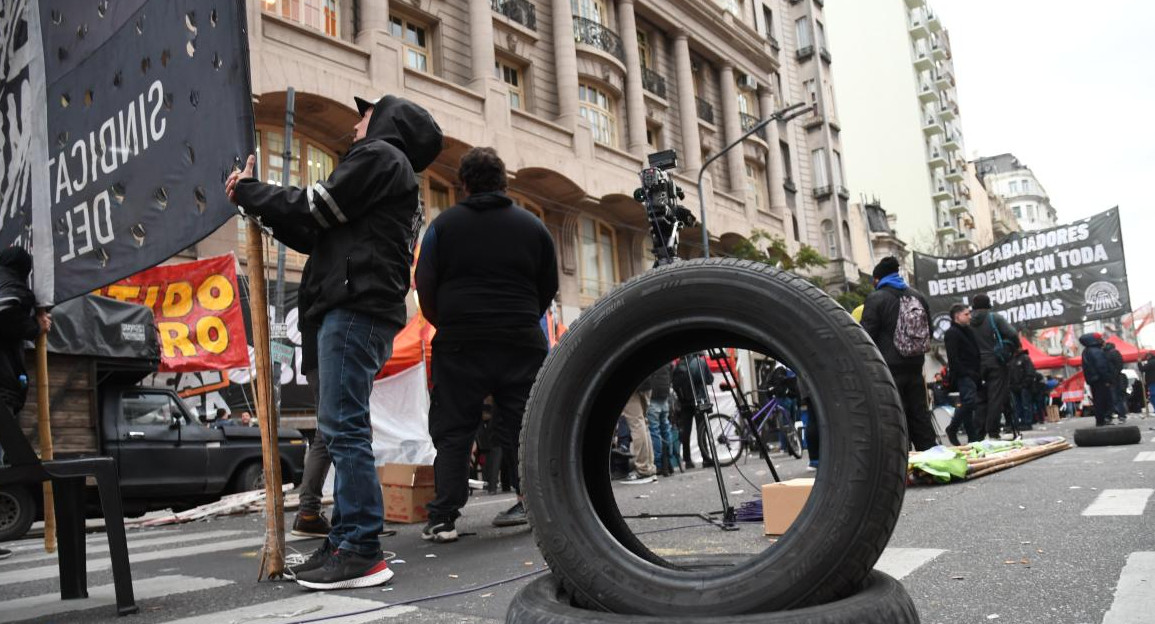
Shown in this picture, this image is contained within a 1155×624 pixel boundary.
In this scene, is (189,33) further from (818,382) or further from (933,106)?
(933,106)

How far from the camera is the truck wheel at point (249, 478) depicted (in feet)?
35.1

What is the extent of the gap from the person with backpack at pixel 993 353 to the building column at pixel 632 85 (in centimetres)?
1608

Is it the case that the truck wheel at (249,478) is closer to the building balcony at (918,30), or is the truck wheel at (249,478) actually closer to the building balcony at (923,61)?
the building balcony at (923,61)

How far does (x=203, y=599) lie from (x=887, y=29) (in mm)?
72748

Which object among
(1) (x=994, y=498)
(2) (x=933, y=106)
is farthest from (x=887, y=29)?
(1) (x=994, y=498)

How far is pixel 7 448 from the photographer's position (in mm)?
2836

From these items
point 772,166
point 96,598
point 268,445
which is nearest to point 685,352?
point 268,445

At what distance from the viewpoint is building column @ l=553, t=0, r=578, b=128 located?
2345cm

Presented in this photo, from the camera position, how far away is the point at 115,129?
364cm

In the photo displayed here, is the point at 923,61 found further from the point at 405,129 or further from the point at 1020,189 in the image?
the point at 405,129

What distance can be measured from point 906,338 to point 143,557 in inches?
227

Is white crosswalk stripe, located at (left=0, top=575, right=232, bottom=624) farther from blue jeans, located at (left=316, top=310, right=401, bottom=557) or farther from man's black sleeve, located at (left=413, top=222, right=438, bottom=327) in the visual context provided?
man's black sleeve, located at (left=413, top=222, right=438, bottom=327)

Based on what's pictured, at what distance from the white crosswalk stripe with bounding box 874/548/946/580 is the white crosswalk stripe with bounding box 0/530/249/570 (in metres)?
4.45

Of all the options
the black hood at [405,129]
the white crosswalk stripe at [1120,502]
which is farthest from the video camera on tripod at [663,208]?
the white crosswalk stripe at [1120,502]
